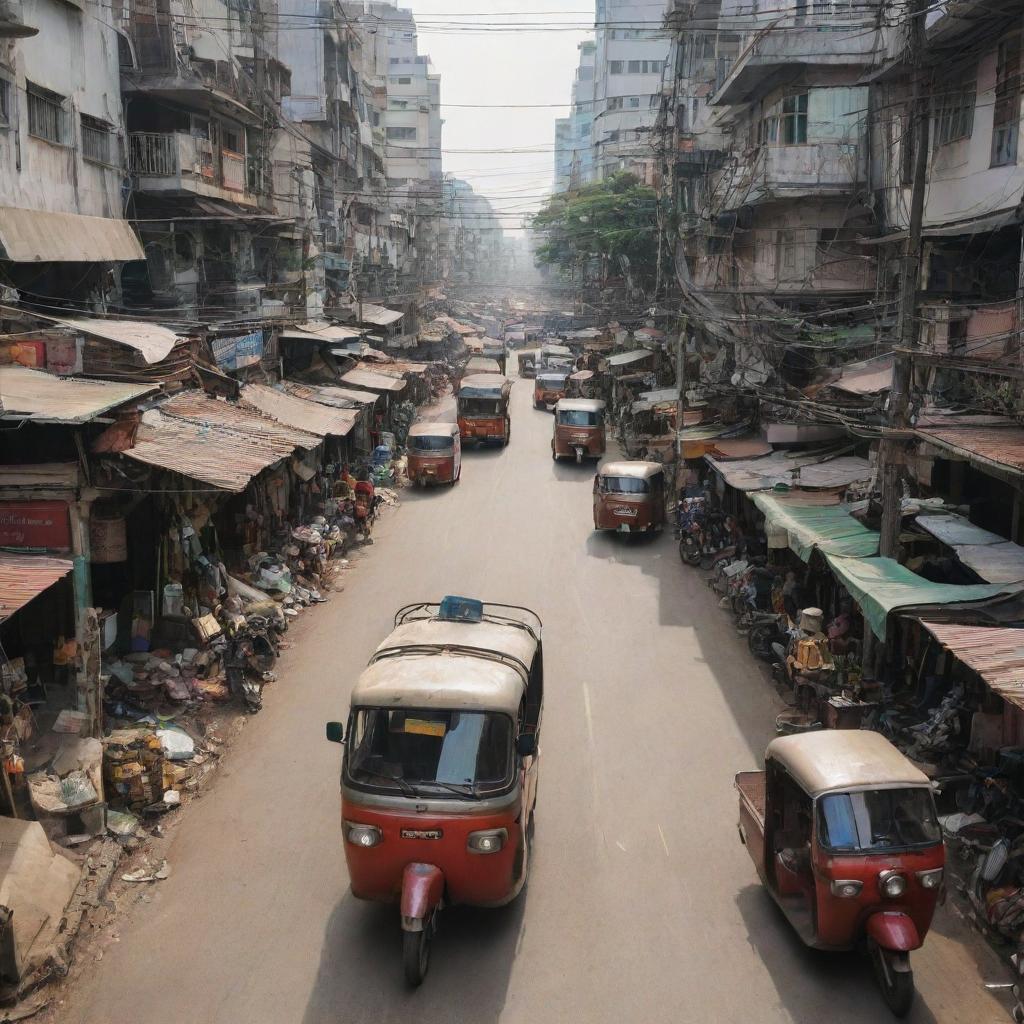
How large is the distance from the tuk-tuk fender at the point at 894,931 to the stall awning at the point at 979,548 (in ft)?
18.8

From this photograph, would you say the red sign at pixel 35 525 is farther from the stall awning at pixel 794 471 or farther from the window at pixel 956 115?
the window at pixel 956 115

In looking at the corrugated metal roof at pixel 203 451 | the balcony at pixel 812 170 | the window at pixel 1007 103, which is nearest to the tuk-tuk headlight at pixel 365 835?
the corrugated metal roof at pixel 203 451

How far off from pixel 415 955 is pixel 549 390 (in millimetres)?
41156

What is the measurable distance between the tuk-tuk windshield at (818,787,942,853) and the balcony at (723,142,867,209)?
21326 mm

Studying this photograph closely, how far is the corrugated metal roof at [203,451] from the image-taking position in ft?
43.2

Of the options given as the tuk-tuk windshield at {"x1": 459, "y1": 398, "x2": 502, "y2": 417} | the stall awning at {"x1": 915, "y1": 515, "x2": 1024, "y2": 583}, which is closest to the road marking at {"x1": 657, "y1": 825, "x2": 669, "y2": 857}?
the stall awning at {"x1": 915, "y1": 515, "x2": 1024, "y2": 583}

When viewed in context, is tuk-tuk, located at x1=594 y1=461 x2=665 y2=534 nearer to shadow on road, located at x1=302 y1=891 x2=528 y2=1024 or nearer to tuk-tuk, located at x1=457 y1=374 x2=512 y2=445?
tuk-tuk, located at x1=457 y1=374 x2=512 y2=445

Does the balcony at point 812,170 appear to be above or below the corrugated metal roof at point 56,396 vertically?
above

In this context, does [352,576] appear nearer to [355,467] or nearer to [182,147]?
[355,467]

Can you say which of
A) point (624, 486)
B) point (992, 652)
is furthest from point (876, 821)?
point (624, 486)

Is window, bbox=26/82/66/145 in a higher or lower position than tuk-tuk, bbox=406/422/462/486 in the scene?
higher

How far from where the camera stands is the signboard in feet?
71.9

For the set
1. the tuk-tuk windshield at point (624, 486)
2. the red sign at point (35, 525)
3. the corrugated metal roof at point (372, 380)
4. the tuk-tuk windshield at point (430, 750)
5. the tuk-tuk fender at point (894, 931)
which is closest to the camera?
the tuk-tuk fender at point (894, 931)

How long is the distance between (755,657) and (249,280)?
21314 mm
